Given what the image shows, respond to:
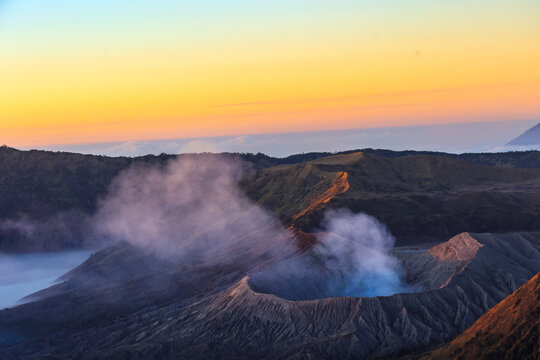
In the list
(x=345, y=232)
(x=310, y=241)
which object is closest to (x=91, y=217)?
(x=345, y=232)

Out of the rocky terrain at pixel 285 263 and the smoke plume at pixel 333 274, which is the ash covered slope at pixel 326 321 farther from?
the smoke plume at pixel 333 274

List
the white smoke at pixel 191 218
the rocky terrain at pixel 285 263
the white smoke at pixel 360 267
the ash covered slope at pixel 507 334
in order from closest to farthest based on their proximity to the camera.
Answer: the ash covered slope at pixel 507 334
the rocky terrain at pixel 285 263
the white smoke at pixel 360 267
the white smoke at pixel 191 218

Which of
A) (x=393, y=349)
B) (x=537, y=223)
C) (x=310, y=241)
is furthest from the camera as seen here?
(x=537, y=223)

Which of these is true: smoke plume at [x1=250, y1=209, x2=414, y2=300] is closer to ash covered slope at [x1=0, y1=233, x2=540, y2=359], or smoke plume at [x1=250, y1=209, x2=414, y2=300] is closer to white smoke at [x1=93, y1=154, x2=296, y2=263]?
ash covered slope at [x1=0, y1=233, x2=540, y2=359]

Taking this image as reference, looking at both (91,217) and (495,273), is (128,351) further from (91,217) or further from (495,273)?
(91,217)

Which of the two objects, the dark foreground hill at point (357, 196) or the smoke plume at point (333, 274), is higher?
the dark foreground hill at point (357, 196)

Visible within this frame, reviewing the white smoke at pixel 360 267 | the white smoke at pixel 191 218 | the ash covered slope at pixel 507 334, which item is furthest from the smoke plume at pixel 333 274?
the ash covered slope at pixel 507 334
